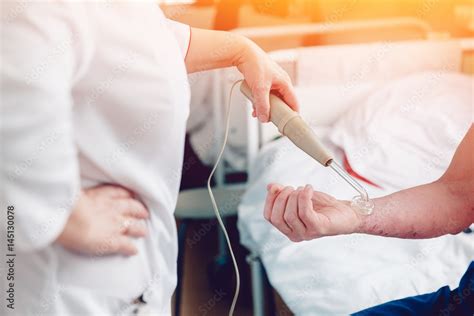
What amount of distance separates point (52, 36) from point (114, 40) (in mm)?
75

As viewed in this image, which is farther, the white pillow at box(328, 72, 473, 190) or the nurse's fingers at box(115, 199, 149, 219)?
the white pillow at box(328, 72, 473, 190)

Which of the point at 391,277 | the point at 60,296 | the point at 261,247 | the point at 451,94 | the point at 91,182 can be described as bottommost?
the point at 261,247

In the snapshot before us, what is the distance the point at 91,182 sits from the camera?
0.52m


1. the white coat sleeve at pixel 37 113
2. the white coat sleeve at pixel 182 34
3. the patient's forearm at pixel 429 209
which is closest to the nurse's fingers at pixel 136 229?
the white coat sleeve at pixel 37 113

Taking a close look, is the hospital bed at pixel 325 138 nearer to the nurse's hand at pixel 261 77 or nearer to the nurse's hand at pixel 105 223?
the nurse's hand at pixel 261 77

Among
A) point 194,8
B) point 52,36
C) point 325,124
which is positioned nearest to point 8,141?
point 52,36

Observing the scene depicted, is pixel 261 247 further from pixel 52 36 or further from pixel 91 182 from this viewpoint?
pixel 52 36

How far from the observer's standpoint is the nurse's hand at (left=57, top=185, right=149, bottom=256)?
488 mm

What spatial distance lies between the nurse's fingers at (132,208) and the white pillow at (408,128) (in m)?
1.04

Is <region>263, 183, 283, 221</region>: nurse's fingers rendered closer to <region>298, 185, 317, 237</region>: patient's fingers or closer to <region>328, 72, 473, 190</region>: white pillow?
<region>298, 185, 317, 237</region>: patient's fingers

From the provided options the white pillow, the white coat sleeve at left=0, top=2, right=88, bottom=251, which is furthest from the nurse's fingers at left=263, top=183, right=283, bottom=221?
the white pillow

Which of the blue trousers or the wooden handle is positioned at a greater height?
the wooden handle

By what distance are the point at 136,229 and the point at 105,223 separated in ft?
0.15

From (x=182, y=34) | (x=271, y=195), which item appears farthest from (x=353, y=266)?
(x=182, y=34)
